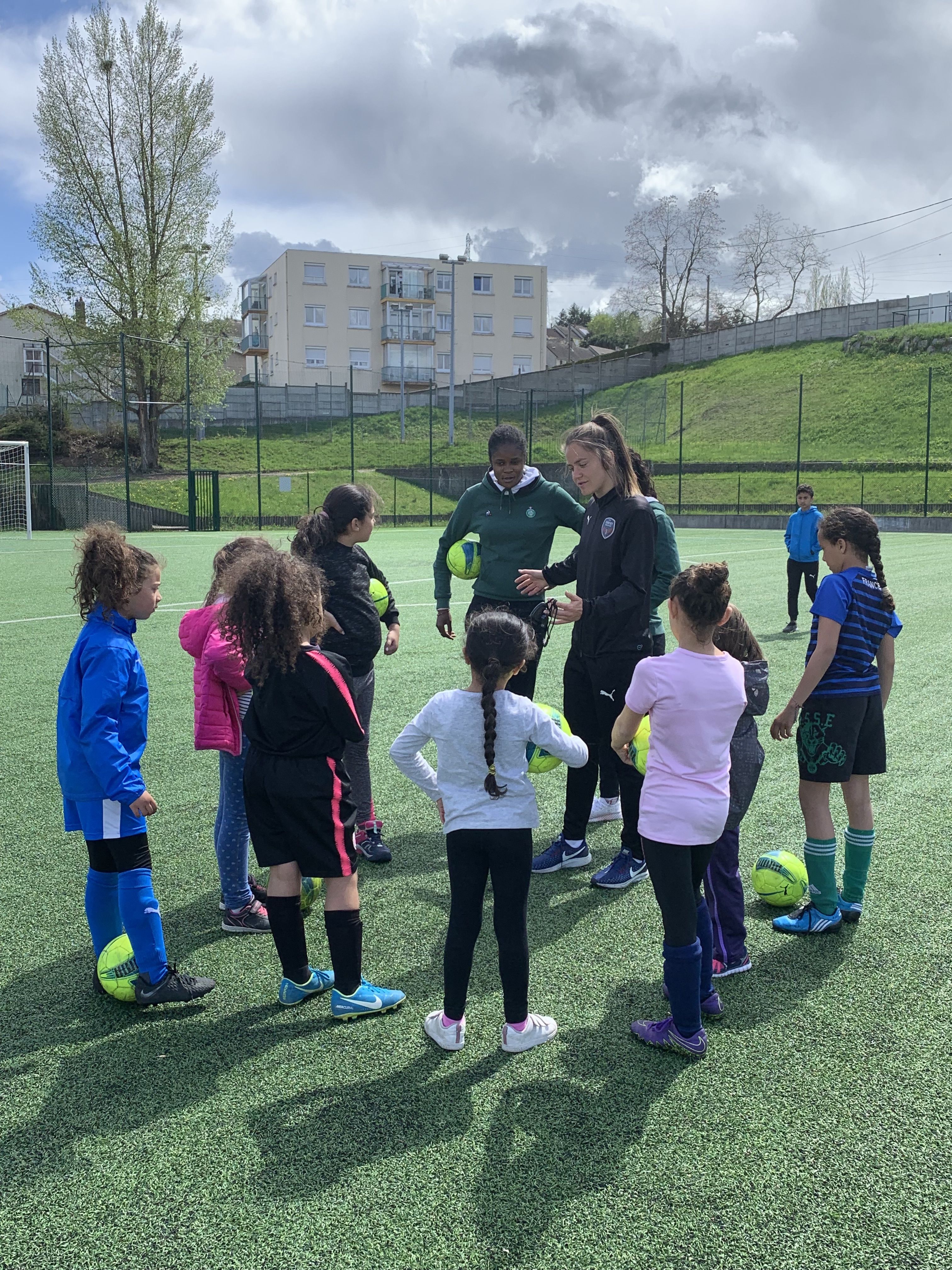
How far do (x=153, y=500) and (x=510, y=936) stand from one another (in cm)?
3320

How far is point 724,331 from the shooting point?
57906 millimetres

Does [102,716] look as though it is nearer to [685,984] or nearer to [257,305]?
[685,984]

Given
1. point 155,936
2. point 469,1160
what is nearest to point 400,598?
point 155,936

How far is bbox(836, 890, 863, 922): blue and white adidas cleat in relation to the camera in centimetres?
376

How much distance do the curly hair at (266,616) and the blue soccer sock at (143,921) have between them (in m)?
0.79

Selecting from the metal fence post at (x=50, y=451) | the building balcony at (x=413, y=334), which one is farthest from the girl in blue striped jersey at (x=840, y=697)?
the building balcony at (x=413, y=334)

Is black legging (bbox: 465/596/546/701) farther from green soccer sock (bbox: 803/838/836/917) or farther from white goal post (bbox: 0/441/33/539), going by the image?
white goal post (bbox: 0/441/33/539)

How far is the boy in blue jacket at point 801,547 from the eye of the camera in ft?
36.8

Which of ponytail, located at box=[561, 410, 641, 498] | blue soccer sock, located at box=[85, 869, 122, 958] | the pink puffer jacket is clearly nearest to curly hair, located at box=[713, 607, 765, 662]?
ponytail, located at box=[561, 410, 641, 498]

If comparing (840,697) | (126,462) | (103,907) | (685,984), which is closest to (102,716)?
A: (103,907)

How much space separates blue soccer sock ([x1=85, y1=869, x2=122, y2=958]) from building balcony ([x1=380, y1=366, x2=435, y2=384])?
64.8m

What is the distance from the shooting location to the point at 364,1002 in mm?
3062

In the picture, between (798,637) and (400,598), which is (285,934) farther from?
(400,598)

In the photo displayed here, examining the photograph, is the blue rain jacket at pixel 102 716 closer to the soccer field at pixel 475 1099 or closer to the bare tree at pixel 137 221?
the soccer field at pixel 475 1099
